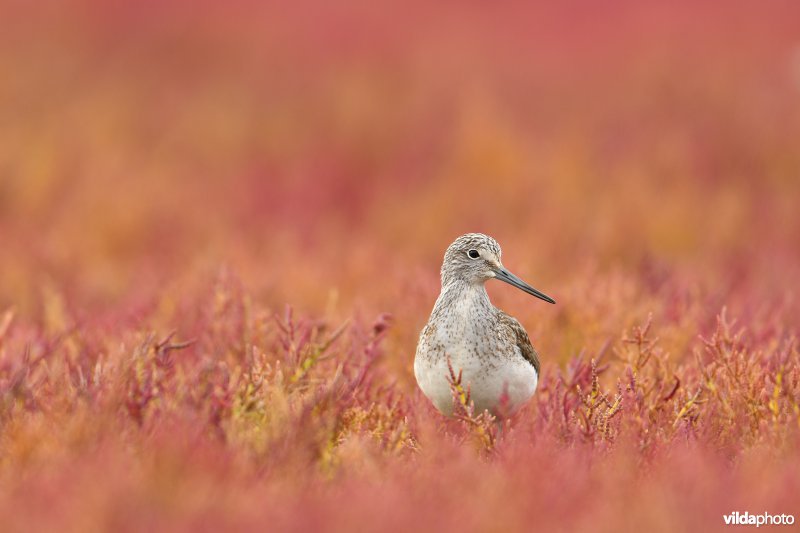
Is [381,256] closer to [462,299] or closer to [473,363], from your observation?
[462,299]

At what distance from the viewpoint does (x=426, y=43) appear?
15109 mm

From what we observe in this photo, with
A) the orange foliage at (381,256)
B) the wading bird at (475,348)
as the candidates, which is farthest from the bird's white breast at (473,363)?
the orange foliage at (381,256)

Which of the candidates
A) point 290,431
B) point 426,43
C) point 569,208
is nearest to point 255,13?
point 426,43

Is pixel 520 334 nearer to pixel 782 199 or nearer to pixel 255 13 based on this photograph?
pixel 782 199

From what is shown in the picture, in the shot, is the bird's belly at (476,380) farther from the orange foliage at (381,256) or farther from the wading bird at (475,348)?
the orange foliage at (381,256)

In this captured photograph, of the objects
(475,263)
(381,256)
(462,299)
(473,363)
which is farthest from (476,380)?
(381,256)

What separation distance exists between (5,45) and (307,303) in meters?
8.63

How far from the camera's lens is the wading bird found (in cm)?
427

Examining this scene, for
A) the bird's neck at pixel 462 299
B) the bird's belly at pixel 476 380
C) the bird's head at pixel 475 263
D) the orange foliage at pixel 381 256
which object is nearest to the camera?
the orange foliage at pixel 381 256

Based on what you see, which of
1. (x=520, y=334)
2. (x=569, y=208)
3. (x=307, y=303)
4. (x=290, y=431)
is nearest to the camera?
(x=290, y=431)

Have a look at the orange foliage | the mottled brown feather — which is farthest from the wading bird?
the orange foliage

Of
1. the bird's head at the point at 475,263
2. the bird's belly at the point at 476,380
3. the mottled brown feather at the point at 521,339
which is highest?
the bird's head at the point at 475,263

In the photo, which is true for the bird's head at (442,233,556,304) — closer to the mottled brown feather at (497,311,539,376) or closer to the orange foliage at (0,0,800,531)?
the mottled brown feather at (497,311,539,376)

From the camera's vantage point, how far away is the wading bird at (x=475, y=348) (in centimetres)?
427
